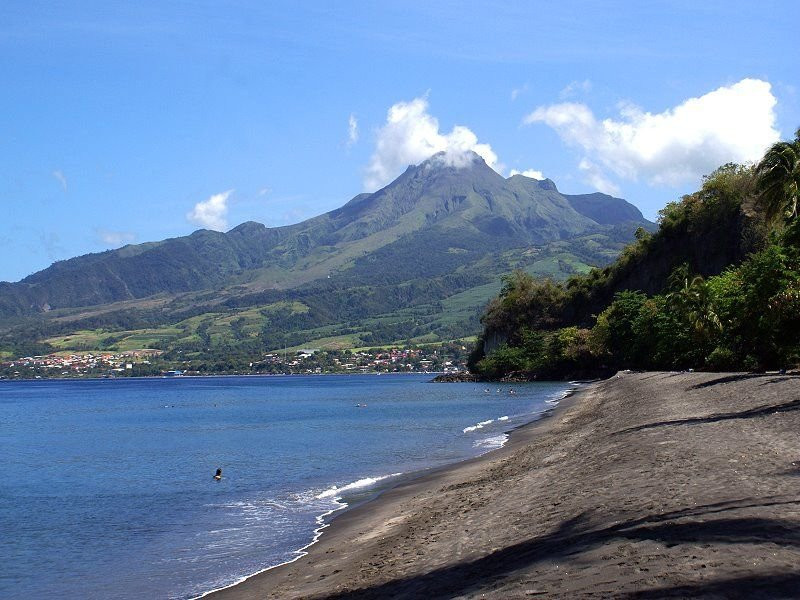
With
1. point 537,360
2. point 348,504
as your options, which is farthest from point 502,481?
point 537,360

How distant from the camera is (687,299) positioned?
77250 millimetres

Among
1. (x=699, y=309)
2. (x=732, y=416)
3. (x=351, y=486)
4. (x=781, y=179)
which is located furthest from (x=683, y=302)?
(x=351, y=486)

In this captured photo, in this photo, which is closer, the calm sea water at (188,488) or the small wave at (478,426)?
the calm sea water at (188,488)

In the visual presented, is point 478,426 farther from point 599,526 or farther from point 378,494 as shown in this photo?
point 599,526

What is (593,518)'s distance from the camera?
14.6 metres

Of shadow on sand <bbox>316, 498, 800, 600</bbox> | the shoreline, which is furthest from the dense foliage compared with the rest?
shadow on sand <bbox>316, 498, 800, 600</bbox>

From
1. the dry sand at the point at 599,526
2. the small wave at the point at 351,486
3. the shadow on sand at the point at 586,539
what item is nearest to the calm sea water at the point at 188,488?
the small wave at the point at 351,486

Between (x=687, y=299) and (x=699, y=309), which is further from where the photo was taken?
(x=687, y=299)

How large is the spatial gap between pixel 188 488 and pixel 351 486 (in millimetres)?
7719

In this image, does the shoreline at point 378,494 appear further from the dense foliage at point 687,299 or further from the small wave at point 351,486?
the dense foliage at point 687,299

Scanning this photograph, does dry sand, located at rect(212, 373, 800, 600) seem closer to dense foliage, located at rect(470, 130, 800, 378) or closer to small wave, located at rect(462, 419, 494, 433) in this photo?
dense foliage, located at rect(470, 130, 800, 378)

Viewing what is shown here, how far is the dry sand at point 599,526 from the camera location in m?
10.1

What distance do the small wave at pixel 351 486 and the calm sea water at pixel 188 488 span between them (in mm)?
53

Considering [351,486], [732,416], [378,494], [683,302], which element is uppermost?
[683,302]
